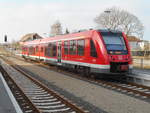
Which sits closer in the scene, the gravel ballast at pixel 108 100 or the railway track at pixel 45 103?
the railway track at pixel 45 103

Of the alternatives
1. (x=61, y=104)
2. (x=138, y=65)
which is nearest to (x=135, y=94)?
(x=61, y=104)

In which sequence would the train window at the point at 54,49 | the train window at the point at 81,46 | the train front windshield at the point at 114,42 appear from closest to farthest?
1. the train front windshield at the point at 114,42
2. the train window at the point at 81,46
3. the train window at the point at 54,49

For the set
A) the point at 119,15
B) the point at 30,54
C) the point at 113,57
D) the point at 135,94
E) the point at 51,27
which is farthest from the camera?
the point at 51,27

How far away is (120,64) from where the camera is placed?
1458 centimetres

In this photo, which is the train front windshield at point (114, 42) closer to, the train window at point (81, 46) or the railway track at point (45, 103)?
the train window at point (81, 46)

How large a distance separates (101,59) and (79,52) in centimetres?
298

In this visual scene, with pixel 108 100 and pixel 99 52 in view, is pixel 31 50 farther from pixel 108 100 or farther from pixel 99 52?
pixel 108 100

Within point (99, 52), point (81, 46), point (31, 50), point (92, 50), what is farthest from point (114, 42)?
point (31, 50)

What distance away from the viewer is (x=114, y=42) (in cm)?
1512

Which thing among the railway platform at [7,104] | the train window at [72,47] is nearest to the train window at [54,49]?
the train window at [72,47]

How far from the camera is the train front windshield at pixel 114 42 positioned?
14742 millimetres

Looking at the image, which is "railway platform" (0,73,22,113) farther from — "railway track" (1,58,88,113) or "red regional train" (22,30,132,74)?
"red regional train" (22,30,132,74)

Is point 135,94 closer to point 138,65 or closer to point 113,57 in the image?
point 113,57

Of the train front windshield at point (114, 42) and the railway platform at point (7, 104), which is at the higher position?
the train front windshield at point (114, 42)
